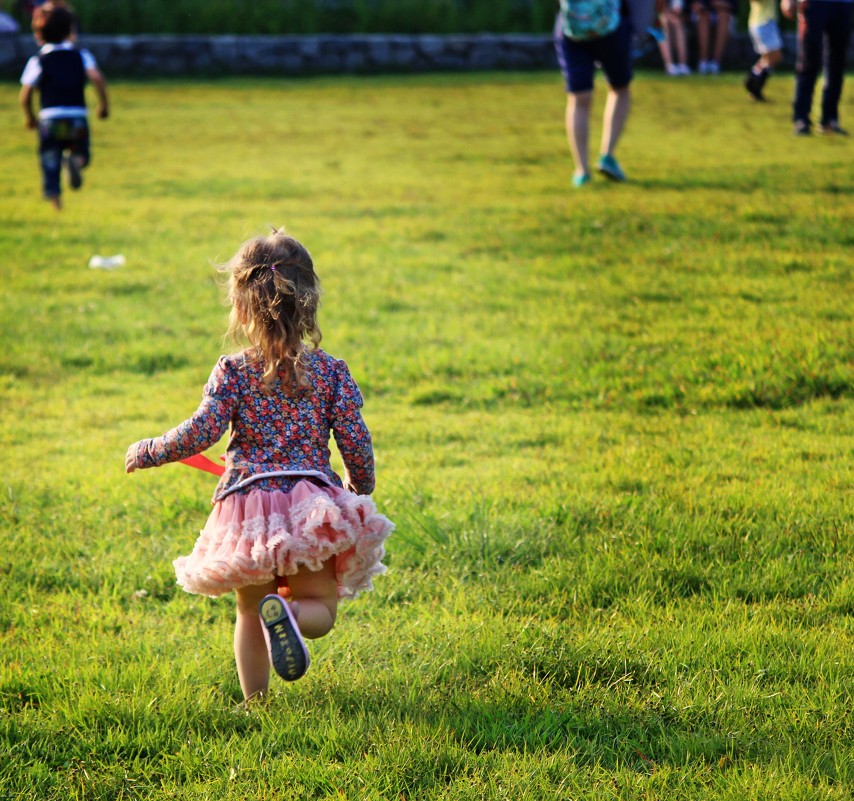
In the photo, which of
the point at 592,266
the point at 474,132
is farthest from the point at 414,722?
the point at 474,132

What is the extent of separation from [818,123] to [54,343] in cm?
947

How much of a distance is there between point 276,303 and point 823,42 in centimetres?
1013

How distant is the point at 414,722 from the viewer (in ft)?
9.64

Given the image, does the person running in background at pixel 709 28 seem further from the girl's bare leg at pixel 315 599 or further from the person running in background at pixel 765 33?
the girl's bare leg at pixel 315 599

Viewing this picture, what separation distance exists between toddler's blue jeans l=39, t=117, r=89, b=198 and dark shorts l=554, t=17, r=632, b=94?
448 centimetres

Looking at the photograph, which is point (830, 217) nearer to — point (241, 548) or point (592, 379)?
point (592, 379)

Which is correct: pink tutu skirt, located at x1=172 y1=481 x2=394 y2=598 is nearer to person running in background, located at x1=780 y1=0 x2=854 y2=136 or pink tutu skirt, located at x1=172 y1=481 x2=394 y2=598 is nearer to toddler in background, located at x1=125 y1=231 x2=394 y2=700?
toddler in background, located at x1=125 y1=231 x2=394 y2=700

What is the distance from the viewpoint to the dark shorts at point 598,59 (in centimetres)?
955

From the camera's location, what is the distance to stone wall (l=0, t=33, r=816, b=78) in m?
22.1

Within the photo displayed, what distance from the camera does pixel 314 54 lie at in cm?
2278

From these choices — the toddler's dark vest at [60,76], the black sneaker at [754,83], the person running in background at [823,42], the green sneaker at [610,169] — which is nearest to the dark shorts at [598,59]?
the green sneaker at [610,169]

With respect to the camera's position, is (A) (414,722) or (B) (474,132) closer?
(A) (414,722)

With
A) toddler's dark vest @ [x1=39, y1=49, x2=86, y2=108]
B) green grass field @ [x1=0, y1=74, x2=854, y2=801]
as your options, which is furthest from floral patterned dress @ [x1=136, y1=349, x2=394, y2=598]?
toddler's dark vest @ [x1=39, y1=49, x2=86, y2=108]

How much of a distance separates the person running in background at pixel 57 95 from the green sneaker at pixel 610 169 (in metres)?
4.63
